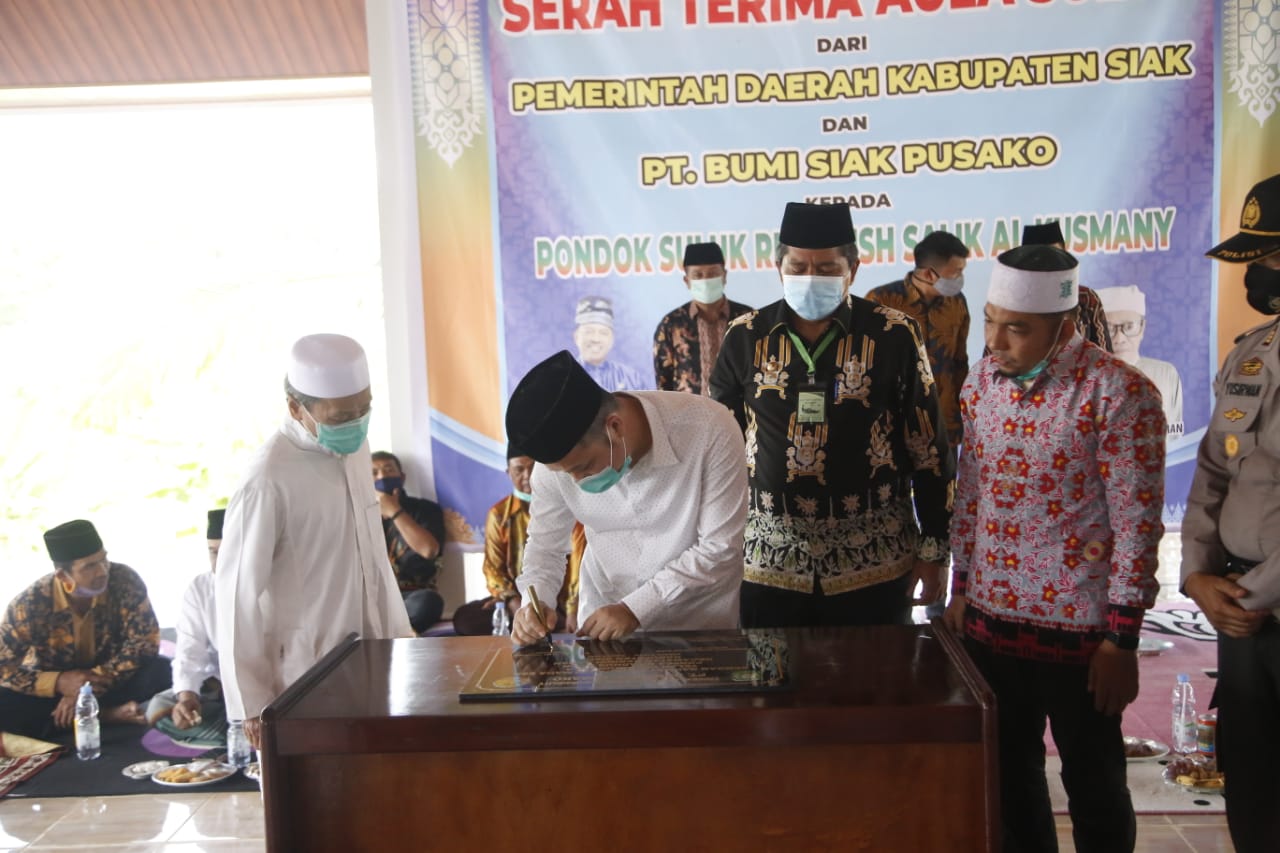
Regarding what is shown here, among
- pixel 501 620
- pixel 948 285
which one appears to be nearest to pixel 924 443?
pixel 948 285

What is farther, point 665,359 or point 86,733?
point 665,359

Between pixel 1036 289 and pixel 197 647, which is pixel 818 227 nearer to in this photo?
pixel 1036 289

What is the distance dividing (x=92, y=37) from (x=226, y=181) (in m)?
0.92

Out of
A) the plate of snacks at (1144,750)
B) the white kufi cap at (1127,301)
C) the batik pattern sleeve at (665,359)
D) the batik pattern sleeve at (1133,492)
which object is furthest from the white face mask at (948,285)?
the batik pattern sleeve at (1133,492)

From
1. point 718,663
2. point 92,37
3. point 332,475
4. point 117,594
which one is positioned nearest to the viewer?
point 718,663

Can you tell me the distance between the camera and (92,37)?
5223mm

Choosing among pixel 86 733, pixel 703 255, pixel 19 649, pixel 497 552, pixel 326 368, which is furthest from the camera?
pixel 703 255

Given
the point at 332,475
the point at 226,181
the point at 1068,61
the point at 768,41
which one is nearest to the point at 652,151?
the point at 768,41

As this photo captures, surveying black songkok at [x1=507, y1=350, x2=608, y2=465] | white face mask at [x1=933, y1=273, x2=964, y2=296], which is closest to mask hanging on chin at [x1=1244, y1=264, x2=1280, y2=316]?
black songkok at [x1=507, y1=350, x2=608, y2=465]

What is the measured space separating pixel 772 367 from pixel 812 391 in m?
0.12

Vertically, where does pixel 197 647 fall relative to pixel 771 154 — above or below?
below

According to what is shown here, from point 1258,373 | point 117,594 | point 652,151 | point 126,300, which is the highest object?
point 652,151

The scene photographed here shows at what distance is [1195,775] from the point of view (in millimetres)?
3367

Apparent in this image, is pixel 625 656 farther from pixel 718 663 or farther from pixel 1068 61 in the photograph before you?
pixel 1068 61
